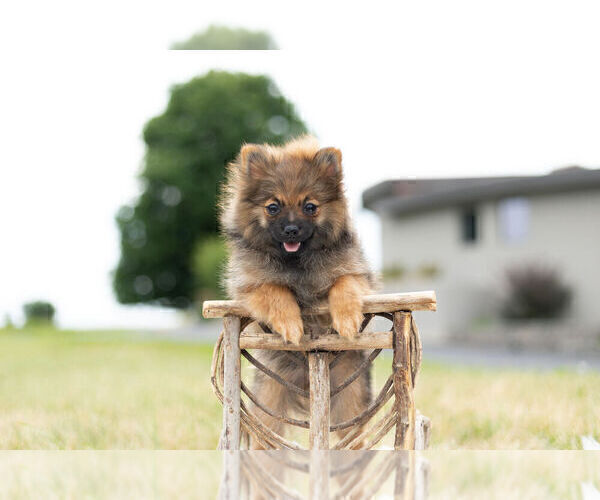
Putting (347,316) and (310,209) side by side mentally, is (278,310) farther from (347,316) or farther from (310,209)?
(310,209)

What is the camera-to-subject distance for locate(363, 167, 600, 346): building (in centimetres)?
1000

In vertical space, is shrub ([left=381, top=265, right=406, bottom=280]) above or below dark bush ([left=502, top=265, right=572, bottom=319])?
above

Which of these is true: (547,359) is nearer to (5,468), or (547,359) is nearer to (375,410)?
(375,410)

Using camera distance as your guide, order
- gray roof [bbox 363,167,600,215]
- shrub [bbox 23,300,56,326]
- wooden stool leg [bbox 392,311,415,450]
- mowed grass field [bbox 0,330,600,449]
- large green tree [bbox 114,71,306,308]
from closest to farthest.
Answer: wooden stool leg [bbox 392,311,415,450] → mowed grass field [bbox 0,330,600,449] → gray roof [bbox 363,167,600,215] → shrub [bbox 23,300,56,326] → large green tree [bbox 114,71,306,308]

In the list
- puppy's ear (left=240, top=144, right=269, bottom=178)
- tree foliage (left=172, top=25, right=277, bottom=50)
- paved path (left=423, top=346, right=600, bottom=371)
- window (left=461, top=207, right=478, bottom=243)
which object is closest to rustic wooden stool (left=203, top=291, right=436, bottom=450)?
puppy's ear (left=240, top=144, right=269, bottom=178)

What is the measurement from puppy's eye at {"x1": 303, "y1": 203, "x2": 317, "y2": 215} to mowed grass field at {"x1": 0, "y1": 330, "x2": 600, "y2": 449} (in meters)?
1.72

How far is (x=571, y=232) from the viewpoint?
1028cm

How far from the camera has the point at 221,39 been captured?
10266mm

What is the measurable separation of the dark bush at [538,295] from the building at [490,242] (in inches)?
6.1

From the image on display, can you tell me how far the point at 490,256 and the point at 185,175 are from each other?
242 inches

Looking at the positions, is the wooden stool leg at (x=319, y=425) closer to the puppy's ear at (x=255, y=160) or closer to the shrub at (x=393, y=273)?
the puppy's ear at (x=255, y=160)

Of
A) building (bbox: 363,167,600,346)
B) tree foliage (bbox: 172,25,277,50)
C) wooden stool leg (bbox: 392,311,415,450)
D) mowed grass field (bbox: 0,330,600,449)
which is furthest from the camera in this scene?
building (bbox: 363,167,600,346)

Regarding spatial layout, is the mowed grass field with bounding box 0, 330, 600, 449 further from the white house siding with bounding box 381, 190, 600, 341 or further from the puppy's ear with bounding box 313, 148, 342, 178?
the white house siding with bounding box 381, 190, 600, 341

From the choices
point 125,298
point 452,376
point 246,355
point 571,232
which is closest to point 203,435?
point 246,355
